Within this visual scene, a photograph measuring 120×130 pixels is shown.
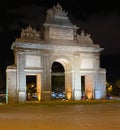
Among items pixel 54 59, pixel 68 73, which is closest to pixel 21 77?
pixel 54 59

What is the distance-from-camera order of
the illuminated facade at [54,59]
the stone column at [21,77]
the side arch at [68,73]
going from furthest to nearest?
1. the side arch at [68,73]
2. the illuminated facade at [54,59]
3. the stone column at [21,77]

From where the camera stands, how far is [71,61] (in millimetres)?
51500

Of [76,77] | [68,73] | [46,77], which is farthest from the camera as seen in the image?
[68,73]

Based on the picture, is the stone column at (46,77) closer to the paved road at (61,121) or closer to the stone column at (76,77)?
the stone column at (76,77)

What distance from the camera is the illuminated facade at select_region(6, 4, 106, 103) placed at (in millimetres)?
47844

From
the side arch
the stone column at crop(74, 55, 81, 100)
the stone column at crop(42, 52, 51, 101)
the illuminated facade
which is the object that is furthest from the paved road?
the side arch

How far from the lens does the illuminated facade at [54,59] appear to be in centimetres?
Answer: 4784

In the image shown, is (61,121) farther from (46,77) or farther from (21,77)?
(46,77)

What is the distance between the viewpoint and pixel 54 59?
50688mm

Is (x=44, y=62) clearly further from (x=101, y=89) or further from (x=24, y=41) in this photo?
(x=101, y=89)

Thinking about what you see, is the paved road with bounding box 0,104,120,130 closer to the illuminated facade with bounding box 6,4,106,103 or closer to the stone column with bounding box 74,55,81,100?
the illuminated facade with bounding box 6,4,106,103

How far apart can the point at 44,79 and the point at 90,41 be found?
10.9 meters

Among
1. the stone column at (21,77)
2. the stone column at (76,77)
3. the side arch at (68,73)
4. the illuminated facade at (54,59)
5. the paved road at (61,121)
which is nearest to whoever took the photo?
the paved road at (61,121)

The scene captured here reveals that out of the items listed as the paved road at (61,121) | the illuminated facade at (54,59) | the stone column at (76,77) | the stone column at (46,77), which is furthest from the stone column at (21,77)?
the paved road at (61,121)
